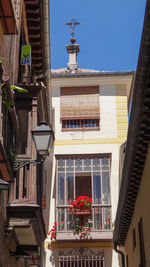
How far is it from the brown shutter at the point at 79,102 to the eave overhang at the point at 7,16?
1244 cm

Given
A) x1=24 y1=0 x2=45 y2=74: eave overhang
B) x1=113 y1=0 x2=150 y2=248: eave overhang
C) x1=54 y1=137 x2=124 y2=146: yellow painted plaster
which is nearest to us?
x1=113 y1=0 x2=150 y2=248: eave overhang

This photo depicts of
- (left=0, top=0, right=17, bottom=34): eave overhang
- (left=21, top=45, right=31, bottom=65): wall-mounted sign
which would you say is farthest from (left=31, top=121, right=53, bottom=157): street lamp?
(left=21, top=45, right=31, bottom=65): wall-mounted sign

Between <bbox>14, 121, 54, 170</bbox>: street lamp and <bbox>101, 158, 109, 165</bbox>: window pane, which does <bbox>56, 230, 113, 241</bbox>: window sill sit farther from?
<bbox>14, 121, 54, 170</bbox>: street lamp

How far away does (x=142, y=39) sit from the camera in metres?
6.20

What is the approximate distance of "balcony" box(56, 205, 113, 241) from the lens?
18.9m

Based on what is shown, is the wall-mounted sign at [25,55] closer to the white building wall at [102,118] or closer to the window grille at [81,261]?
the white building wall at [102,118]

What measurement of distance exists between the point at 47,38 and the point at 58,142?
664cm

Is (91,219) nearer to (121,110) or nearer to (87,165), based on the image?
(87,165)

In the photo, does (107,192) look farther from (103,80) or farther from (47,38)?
(47,38)

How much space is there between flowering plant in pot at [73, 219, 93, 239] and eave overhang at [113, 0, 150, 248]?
5.24 m

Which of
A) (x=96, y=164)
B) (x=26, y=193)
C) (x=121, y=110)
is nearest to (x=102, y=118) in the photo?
(x=121, y=110)

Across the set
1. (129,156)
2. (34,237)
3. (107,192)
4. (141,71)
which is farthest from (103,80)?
(141,71)

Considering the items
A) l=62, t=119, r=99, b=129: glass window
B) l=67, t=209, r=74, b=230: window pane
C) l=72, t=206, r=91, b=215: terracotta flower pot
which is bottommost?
l=67, t=209, r=74, b=230: window pane

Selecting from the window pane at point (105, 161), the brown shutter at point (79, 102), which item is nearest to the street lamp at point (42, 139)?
the window pane at point (105, 161)
